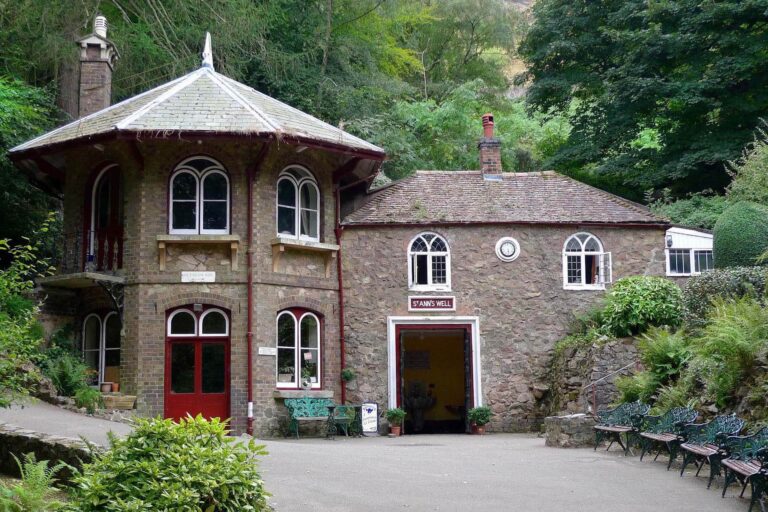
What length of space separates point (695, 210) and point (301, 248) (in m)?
12.9

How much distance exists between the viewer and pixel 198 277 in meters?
20.2

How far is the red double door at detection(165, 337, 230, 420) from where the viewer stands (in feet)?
65.8

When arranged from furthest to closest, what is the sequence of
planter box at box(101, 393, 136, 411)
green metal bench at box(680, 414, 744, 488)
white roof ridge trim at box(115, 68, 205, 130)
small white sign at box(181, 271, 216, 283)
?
1. small white sign at box(181, 271, 216, 283)
2. white roof ridge trim at box(115, 68, 205, 130)
3. planter box at box(101, 393, 136, 411)
4. green metal bench at box(680, 414, 744, 488)

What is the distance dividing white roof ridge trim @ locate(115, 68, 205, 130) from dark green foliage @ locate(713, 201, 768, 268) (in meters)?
12.6

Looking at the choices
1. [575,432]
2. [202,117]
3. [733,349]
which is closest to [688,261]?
[575,432]

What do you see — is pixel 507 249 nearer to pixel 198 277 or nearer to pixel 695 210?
pixel 198 277

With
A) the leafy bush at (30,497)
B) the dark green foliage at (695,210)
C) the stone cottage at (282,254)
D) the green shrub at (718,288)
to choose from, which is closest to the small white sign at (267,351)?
the stone cottage at (282,254)

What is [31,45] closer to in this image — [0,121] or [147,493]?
[0,121]

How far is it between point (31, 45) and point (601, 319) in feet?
55.5

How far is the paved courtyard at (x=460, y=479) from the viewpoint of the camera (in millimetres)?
10453

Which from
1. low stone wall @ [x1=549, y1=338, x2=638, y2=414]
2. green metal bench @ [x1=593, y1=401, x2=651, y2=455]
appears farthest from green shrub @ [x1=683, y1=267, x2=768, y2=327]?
green metal bench @ [x1=593, y1=401, x2=651, y2=455]

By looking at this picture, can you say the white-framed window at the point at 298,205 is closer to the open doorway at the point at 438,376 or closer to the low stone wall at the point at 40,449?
the open doorway at the point at 438,376

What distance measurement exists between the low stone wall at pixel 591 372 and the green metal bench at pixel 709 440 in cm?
Answer: 730

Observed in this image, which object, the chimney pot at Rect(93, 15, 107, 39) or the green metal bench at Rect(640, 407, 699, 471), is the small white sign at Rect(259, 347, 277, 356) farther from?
the chimney pot at Rect(93, 15, 107, 39)
